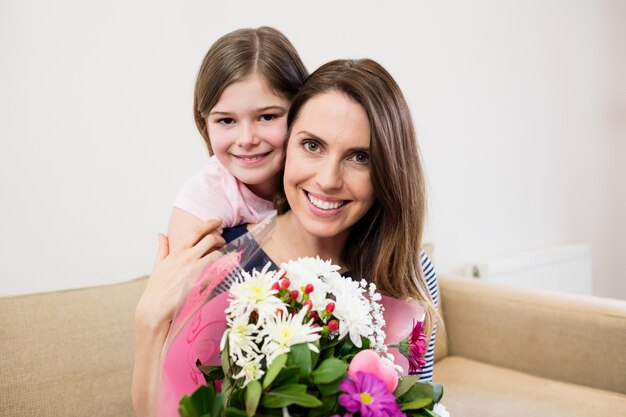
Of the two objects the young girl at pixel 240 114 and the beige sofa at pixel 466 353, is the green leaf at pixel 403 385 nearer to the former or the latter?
the young girl at pixel 240 114

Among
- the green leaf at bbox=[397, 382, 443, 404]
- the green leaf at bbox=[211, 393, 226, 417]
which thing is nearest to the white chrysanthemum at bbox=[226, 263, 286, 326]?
the green leaf at bbox=[211, 393, 226, 417]

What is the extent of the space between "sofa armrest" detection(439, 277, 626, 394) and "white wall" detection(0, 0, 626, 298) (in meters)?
0.51

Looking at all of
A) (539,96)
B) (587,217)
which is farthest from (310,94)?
(587,217)

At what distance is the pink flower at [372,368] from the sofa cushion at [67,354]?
1.02 metres

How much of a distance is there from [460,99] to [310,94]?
2.01 meters

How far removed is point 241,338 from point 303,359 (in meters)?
0.08

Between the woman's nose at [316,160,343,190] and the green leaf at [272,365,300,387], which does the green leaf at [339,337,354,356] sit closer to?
the green leaf at [272,365,300,387]

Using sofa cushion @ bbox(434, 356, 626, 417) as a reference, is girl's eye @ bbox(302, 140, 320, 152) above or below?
above

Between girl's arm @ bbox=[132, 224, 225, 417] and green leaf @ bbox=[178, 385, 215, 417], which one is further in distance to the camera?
girl's arm @ bbox=[132, 224, 225, 417]

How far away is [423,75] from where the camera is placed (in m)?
2.91

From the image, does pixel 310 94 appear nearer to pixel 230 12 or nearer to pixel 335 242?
pixel 335 242

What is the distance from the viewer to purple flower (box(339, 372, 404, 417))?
695mm

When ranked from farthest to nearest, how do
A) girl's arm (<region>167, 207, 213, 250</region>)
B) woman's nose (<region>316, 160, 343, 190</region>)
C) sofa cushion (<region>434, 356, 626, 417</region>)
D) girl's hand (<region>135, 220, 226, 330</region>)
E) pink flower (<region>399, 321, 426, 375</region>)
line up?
sofa cushion (<region>434, 356, 626, 417</region>) → girl's arm (<region>167, 207, 213, 250</region>) → woman's nose (<region>316, 160, 343, 190</region>) → girl's hand (<region>135, 220, 226, 330</region>) → pink flower (<region>399, 321, 426, 375</region>)

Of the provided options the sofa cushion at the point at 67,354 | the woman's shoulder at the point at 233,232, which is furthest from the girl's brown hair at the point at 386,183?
the sofa cushion at the point at 67,354
